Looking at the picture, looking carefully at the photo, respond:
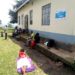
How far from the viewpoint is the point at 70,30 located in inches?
410

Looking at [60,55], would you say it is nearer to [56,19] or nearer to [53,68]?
[53,68]

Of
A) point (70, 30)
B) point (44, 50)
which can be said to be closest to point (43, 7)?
point (44, 50)

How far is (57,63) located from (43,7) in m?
6.39

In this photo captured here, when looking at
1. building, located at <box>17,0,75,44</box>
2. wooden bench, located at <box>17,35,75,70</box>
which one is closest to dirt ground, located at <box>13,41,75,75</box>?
wooden bench, located at <box>17,35,75,70</box>

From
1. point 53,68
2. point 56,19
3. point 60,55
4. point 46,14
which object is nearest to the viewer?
point 53,68

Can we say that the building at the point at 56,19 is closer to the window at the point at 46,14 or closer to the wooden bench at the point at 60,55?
the window at the point at 46,14

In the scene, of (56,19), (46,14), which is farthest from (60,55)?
(46,14)

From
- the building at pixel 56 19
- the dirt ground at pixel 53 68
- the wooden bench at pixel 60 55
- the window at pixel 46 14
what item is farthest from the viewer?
the window at pixel 46 14

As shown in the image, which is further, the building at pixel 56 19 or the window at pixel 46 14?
the window at pixel 46 14

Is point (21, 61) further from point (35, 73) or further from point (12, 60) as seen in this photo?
point (12, 60)

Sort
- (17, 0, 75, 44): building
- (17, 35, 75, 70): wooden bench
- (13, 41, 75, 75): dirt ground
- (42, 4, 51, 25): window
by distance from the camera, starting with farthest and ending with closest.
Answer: (42, 4, 51, 25): window → (17, 0, 75, 44): building → (17, 35, 75, 70): wooden bench → (13, 41, 75, 75): dirt ground

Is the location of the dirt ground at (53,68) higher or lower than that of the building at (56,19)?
lower

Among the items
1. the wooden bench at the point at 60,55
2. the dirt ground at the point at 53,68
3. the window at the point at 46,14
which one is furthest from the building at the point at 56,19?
the dirt ground at the point at 53,68

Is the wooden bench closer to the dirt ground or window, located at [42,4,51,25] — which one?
the dirt ground
